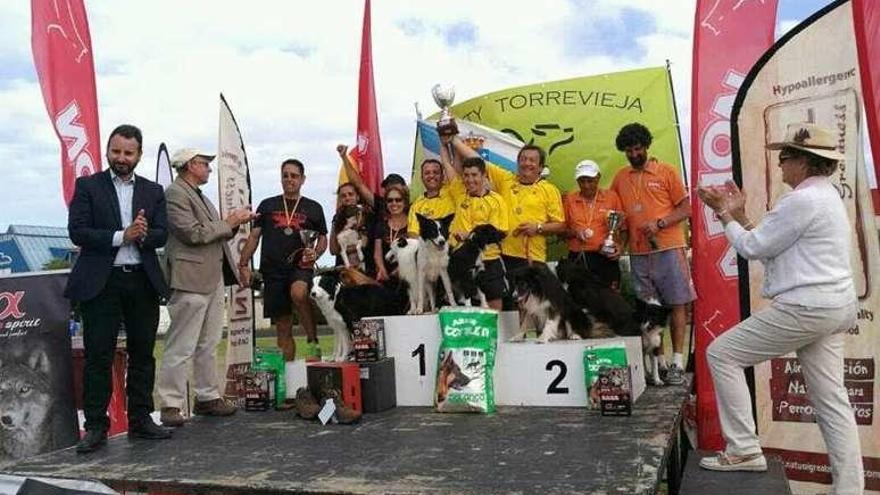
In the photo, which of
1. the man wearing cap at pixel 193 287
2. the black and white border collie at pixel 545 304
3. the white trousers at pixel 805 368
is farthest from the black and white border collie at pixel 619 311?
the man wearing cap at pixel 193 287

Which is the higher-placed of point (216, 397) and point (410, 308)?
point (410, 308)

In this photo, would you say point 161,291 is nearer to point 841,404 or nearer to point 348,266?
point 348,266

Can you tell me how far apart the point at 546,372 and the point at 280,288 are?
87.7 inches

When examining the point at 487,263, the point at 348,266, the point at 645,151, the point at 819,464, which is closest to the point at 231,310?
the point at 348,266

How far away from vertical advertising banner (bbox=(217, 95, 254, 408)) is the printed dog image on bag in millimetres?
1744

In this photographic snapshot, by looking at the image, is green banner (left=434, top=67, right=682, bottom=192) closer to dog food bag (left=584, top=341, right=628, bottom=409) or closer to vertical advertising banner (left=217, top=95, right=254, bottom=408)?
vertical advertising banner (left=217, top=95, right=254, bottom=408)

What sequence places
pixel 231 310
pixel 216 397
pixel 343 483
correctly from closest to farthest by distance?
pixel 343 483 → pixel 216 397 → pixel 231 310

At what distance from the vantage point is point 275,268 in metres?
5.49

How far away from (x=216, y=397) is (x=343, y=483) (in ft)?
6.67

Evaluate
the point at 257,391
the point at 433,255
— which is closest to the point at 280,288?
the point at 257,391

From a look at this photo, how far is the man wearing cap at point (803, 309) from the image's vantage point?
3.11m

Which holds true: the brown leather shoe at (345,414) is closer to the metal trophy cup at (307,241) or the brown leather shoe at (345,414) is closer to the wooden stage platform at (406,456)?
the wooden stage platform at (406,456)

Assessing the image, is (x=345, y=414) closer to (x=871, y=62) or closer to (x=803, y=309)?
(x=803, y=309)

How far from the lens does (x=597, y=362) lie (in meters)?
3.96
